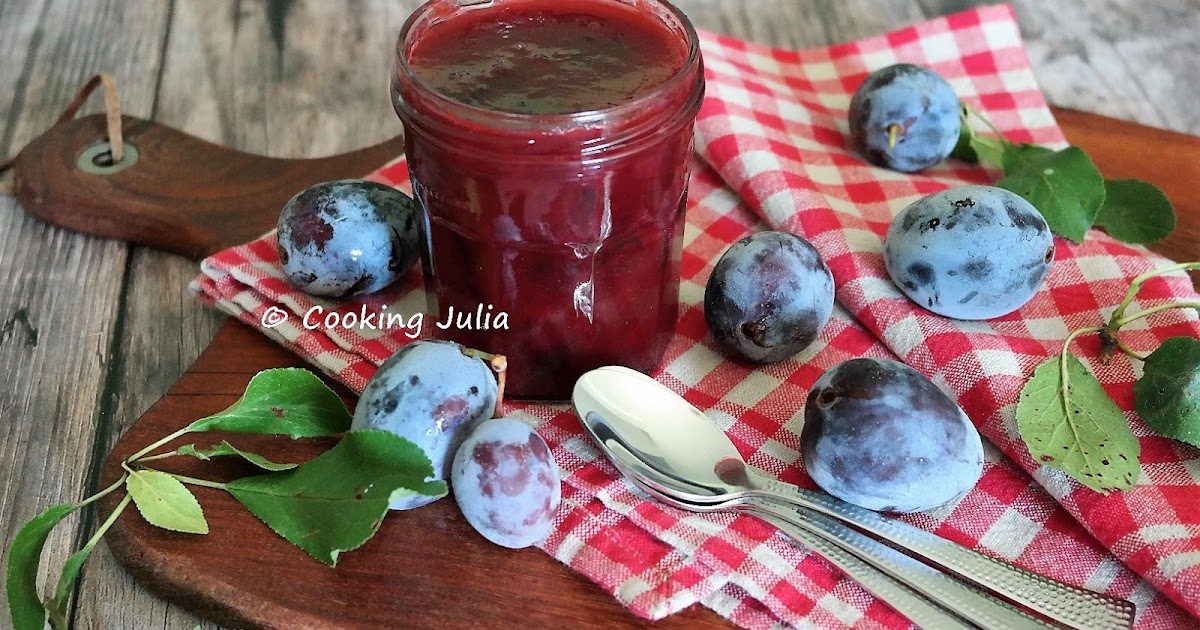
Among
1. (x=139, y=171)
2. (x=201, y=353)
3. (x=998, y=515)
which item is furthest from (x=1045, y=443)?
(x=139, y=171)

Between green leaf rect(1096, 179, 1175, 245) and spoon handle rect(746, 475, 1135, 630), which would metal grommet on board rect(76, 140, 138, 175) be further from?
green leaf rect(1096, 179, 1175, 245)

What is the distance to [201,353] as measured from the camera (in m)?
1.07

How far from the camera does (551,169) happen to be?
82 cm

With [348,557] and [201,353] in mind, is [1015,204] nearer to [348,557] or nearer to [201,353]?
[348,557]

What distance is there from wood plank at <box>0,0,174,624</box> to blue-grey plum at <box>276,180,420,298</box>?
0.86ft

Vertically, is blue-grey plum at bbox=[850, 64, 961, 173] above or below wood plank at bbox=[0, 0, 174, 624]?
above

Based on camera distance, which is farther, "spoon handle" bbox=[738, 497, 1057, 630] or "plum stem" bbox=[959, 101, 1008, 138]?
"plum stem" bbox=[959, 101, 1008, 138]

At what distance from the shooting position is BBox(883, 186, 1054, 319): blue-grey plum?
1.00m

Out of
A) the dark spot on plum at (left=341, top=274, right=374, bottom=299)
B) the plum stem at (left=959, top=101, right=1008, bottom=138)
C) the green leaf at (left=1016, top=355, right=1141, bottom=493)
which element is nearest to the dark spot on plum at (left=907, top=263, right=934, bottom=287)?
the green leaf at (left=1016, top=355, right=1141, bottom=493)

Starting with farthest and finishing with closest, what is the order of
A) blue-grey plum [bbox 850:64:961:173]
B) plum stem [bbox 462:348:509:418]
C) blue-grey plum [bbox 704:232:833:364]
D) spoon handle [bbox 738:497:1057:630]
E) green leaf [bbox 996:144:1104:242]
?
blue-grey plum [bbox 850:64:961:173], green leaf [bbox 996:144:1104:242], blue-grey plum [bbox 704:232:833:364], plum stem [bbox 462:348:509:418], spoon handle [bbox 738:497:1057:630]

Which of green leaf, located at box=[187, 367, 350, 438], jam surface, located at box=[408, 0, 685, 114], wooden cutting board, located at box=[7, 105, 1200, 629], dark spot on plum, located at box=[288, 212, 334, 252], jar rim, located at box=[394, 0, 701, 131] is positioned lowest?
wooden cutting board, located at box=[7, 105, 1200, 629]

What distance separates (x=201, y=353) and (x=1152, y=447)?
92cm

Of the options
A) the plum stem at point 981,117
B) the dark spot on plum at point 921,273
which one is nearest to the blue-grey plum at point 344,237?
the dark spot on plum at point 921,273

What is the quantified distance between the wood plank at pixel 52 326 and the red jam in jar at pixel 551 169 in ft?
1.28
